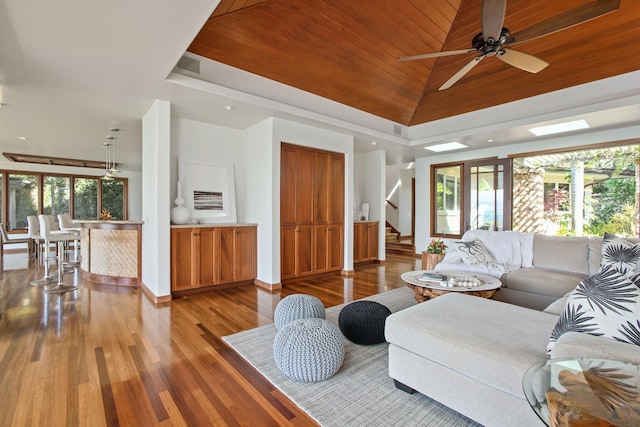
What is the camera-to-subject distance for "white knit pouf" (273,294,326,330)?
2.68 meters

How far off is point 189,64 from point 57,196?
831 centimetres

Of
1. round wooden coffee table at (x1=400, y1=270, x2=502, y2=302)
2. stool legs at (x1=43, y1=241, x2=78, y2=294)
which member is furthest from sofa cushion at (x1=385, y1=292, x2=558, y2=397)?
stool legs at (x1=43, y1=241, x2=78, y2=294)

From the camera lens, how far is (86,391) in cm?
192

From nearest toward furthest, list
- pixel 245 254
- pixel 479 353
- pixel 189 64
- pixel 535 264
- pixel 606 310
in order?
1. pixel 606 310
2. pixel 479 353
3. pixel 189 64
4. pixel 535 264
5. pixel 245 254

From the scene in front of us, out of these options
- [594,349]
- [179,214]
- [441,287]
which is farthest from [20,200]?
[594,349]

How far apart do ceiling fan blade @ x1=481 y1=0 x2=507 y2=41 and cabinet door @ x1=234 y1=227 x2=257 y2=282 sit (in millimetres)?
3777

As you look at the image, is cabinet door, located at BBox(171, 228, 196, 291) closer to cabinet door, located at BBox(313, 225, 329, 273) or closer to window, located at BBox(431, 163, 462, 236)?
cabinet door, located at BBox(313, 225, 329, 273)

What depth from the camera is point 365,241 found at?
651 cm

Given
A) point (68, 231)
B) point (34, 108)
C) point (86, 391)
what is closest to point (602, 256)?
point (86, 391)

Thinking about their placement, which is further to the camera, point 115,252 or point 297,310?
point 115,252

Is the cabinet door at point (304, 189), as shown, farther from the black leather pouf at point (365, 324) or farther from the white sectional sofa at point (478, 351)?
the white sectional sofa at point (478, 351)

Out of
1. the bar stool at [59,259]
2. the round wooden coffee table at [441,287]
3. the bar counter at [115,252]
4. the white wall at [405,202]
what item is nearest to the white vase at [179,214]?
the bar counter at [115,252]

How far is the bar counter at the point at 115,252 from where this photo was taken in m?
4.59

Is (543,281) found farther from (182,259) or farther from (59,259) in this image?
(59,259)
